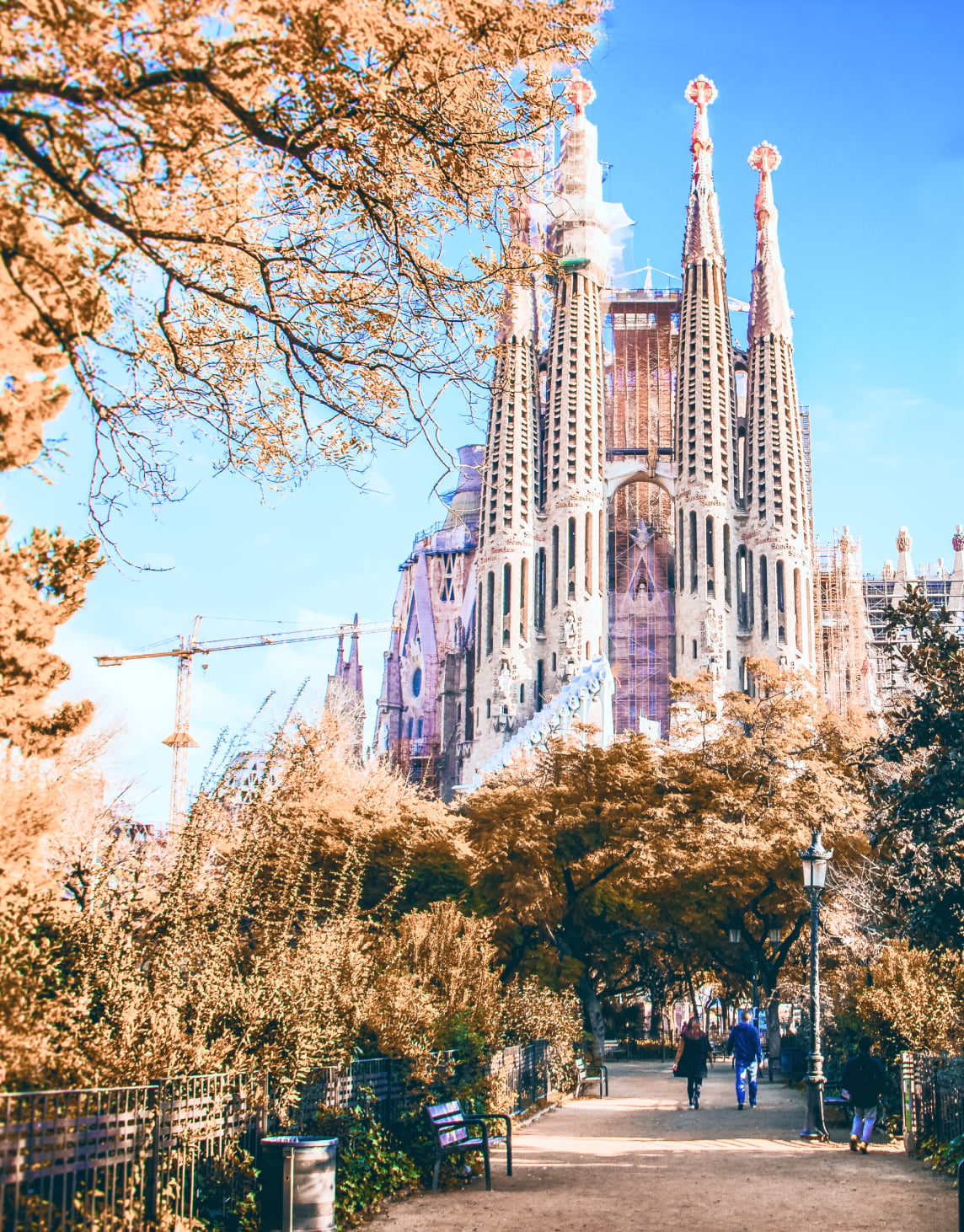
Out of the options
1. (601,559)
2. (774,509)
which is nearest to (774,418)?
(774,509)

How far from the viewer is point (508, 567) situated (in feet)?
247

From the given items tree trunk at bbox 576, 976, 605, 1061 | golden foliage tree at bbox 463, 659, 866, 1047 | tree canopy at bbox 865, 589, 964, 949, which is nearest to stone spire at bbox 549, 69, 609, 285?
golden foliage tree at bbox 463, 659, 866, 1047

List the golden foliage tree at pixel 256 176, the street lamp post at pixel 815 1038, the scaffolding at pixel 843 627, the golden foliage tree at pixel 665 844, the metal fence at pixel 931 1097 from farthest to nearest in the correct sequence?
1. the scaffolding at pixel 843 627
2. the golden foliage tree at pixel 665 844
3. the street lamp post at pixel 815 1038
4. the metal fence at pixel 931 1097
5. the golden foliage tree at pixel 256 176

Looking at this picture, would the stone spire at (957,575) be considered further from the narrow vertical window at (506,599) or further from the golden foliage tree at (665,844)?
the golden foliage tree at (665,844)

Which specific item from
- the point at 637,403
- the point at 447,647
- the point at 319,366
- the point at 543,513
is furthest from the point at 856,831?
the point at 447,647

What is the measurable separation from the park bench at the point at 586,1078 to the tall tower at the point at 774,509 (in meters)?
50.5

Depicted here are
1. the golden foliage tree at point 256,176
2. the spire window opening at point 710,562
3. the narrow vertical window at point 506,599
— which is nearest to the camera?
the golden foliage tree at point 256,176

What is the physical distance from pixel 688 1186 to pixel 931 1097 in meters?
3.04

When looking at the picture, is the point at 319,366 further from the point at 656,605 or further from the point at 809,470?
the point at 809,470

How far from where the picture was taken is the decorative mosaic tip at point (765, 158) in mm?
84500

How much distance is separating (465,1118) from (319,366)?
6892 mm

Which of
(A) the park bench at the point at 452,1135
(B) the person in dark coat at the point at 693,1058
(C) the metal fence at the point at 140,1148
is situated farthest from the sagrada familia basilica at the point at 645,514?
(C) the metal fence at the point at 140,1148

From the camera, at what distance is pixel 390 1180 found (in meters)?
10.8

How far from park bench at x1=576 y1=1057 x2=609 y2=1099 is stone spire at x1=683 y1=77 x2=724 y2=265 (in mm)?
62605
